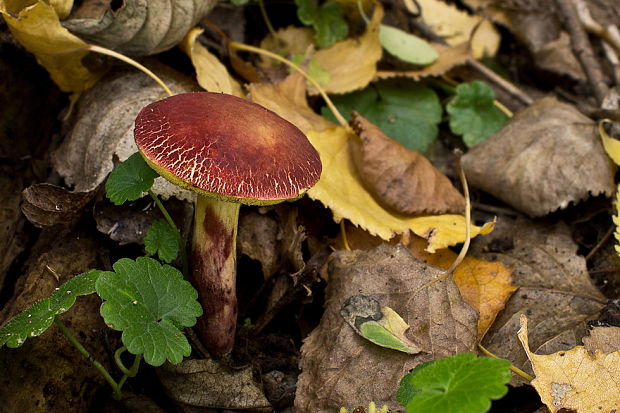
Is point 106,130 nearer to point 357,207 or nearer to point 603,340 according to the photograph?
point 357,207

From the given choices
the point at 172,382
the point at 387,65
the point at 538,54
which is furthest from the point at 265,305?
the point at 538,54

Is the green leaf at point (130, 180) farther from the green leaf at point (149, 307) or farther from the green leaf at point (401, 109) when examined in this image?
the green leaf at point (401, 109)

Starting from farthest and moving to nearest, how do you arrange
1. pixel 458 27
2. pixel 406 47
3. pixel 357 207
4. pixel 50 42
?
pixel 458 27 < pixel 406 47 < pixel 357 207 < pixel 50 42

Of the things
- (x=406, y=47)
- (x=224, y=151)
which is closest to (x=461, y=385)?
(x=224, y=151)

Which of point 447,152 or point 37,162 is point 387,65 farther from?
point 37,162

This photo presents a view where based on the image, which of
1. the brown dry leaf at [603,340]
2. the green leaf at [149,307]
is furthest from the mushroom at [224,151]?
the brown dry leaf at [603,340]

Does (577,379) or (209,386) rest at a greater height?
(577,379)

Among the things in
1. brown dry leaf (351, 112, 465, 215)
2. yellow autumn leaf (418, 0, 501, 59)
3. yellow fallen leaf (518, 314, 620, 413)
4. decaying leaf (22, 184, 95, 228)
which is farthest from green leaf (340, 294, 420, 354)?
yellow autumn leaf (418, 0, 501, 59)
